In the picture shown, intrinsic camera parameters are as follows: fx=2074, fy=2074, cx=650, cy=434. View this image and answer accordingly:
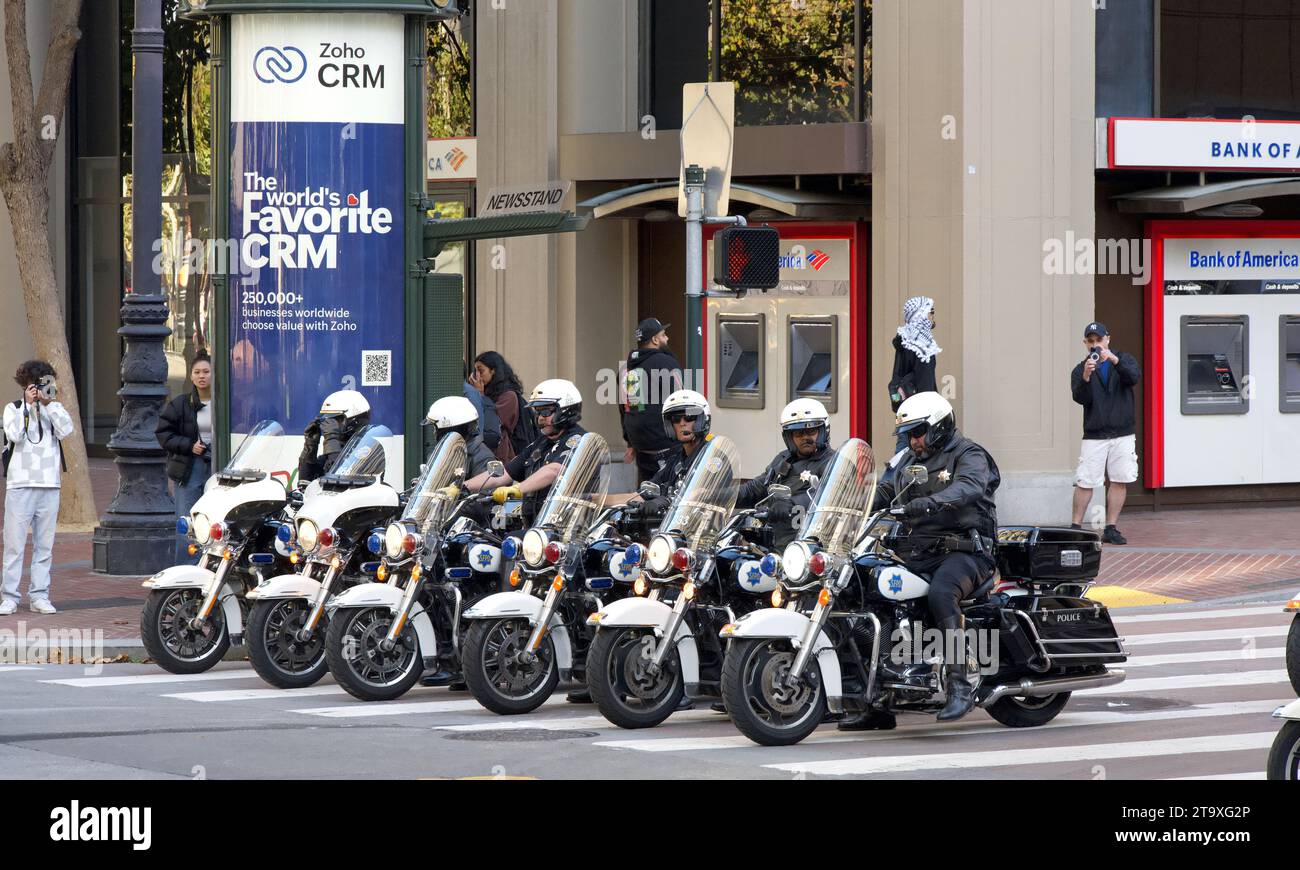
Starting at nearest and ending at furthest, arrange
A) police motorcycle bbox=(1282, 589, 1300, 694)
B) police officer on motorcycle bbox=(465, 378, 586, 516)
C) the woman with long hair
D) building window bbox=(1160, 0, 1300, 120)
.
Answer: police motorcycle bbox=(1282, 589, 1300, 694) < police officer on motorcycle bbox=(465, 378, 586, 516) < the woman with long hair < building window bbox=(1160, 0, 1300, 120)

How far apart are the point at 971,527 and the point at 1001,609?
18.1 inches

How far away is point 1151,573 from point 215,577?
829cm

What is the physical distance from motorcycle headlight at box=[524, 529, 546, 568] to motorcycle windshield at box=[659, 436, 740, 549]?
696 mm

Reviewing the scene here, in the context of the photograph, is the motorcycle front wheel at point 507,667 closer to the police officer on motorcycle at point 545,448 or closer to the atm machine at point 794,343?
the police officer on motorcycle at point 545,448

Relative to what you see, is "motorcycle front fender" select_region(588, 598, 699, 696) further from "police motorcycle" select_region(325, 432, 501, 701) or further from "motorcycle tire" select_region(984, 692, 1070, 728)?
"motorcycle tire" select_region(984, 692, 1070, 728)

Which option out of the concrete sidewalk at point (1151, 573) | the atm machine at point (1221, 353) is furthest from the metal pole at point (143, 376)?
the atm machine at point (1221, 353)

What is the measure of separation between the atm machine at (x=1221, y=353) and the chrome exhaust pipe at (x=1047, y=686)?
1099 centimetres

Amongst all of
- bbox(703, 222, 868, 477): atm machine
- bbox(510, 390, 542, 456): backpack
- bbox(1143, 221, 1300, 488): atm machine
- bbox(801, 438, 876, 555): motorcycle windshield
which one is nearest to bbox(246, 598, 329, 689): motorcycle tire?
bbox(801, 438, 876, 555): motorcycle windshield

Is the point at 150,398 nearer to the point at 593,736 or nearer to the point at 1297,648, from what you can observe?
the point at 593,736

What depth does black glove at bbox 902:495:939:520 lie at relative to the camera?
33.9 feet

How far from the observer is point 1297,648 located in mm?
10641

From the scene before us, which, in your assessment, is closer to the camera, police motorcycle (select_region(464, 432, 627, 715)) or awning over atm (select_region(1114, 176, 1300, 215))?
police motorcycle (select_region(464, 432, 627, 715))

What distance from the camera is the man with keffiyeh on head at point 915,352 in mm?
18422
